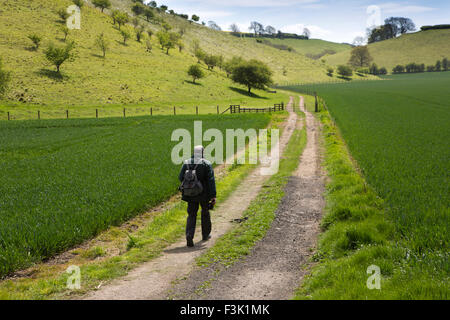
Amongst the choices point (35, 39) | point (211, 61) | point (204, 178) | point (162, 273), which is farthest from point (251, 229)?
point (211, 61)

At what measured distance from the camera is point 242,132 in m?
32.9

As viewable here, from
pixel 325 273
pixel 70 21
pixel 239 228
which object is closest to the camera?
pixel 325 273

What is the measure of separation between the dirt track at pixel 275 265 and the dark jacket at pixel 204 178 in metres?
1.98

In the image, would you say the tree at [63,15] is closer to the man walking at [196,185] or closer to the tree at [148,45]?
the tree at [148,45]

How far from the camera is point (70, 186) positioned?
46.5 feet

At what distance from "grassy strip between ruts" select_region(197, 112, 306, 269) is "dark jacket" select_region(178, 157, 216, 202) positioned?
139cm

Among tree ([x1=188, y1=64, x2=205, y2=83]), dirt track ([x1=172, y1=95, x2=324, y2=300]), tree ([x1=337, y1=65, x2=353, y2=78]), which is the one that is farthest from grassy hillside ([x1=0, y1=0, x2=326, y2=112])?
tree ([x1=337, y1=65, x2=353, y2=78])

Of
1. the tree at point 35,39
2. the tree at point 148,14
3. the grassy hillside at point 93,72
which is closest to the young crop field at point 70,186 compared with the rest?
the grassy hillside at point 93,72

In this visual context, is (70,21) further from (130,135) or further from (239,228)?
(239,228)

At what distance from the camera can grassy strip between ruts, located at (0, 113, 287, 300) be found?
23.8 feet

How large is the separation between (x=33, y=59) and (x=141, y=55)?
1362 inches

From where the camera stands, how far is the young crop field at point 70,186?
907 centimetres

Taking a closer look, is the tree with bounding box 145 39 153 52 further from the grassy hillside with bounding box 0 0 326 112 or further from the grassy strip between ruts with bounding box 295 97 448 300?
the grassy strip between ruts with bounding box 295 97 448 300
